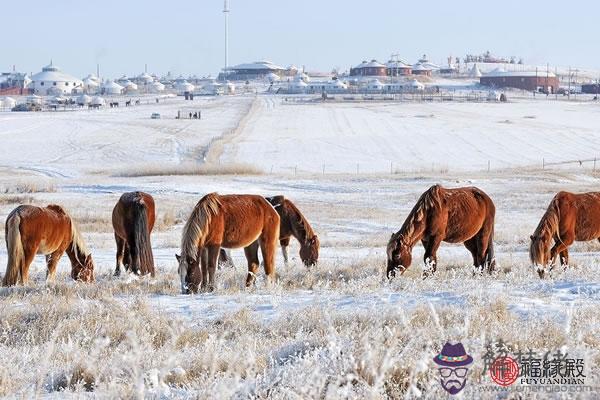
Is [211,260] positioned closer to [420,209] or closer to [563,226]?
[420,209]

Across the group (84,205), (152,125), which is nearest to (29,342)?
(84,205)

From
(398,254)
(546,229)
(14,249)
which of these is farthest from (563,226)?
(14,249)

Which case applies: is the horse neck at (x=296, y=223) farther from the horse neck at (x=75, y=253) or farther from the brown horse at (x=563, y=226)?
the brown horse at (x=563, y=226)

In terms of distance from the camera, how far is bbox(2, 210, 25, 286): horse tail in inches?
418

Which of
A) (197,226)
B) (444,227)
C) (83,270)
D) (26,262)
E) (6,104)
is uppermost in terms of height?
(197,226)

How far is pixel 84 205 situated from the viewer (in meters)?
29.4

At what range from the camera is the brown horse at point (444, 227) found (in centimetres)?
1077

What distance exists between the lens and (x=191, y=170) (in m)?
47.2

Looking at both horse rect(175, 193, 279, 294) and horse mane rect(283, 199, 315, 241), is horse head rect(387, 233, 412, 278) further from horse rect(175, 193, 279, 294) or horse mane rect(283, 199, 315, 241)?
horse mane rect(283, 199, 315, 241)

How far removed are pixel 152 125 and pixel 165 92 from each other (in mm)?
110411

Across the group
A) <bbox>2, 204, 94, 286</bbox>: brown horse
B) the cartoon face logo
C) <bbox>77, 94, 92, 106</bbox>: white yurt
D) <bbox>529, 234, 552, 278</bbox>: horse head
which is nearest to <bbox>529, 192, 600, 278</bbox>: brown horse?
<bbox>529, 234, 552, 278</bbox>: horse head

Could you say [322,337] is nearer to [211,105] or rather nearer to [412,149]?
[412,149]

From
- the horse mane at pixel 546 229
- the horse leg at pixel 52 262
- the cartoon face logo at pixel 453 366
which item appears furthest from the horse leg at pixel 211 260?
the cartoon face logo at pixel 453 366

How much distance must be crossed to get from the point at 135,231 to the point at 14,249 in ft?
6.86
